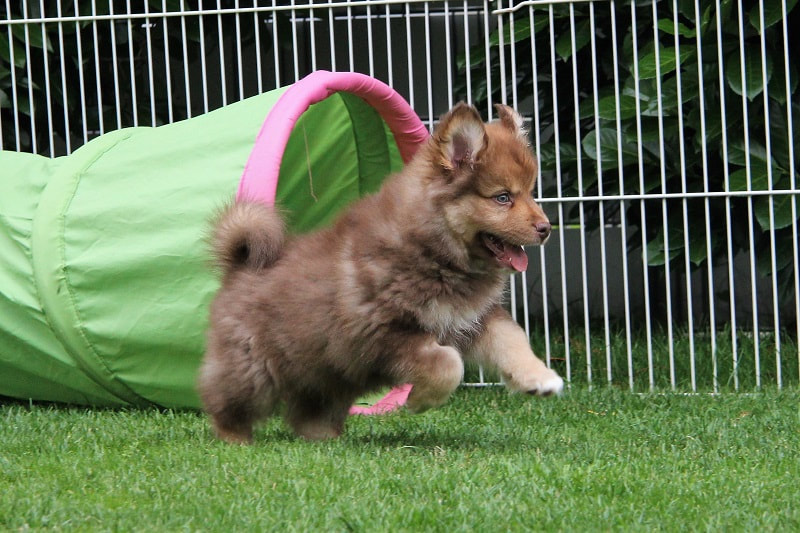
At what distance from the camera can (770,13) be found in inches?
213

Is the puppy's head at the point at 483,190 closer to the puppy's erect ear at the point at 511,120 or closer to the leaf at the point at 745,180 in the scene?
the puppy's erect ear at the point at 511,120

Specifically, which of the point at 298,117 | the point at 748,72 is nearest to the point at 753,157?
the point at 748,72

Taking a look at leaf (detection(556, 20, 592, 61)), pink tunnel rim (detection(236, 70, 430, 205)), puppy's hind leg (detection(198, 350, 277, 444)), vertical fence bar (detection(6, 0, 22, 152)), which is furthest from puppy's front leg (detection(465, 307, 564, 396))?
vertical fence bar (detection(6, 0, 22, 152))

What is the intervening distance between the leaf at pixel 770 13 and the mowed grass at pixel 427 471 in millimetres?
1822

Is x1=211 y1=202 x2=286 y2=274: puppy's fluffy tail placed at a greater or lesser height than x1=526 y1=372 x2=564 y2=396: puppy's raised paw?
greater

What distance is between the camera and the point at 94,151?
16.6ft

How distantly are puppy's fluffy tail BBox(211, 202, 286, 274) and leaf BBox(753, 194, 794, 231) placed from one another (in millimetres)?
2591

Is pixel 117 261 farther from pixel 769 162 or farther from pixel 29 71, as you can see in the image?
pixel 769 162

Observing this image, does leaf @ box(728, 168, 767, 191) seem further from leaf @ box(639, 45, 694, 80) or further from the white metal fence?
leaf @ box(639, 45, 694, 80)

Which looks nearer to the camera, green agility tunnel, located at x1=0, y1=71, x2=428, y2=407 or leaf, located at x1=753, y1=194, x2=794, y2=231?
green agility tunnel, located at x1=0, y1=71, x2=428, y2=407

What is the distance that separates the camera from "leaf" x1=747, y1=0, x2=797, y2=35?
5395 millimetres

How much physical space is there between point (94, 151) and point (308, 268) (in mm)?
1602

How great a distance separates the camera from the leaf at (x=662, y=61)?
5.51 m

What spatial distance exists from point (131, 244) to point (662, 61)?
2.72m
